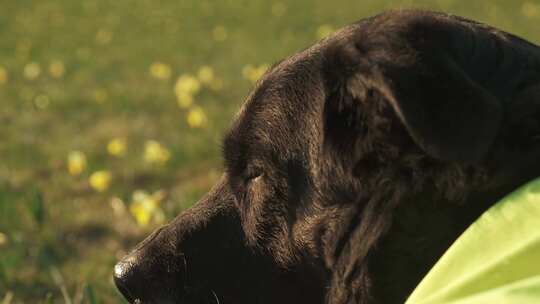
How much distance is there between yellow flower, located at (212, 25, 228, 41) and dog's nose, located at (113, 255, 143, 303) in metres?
9.63

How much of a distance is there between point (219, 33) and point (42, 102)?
5.13 metres

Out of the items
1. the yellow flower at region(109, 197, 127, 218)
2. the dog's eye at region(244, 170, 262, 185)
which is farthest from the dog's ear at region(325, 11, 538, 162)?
the yellow flower at region(109, 197, 127, 218)

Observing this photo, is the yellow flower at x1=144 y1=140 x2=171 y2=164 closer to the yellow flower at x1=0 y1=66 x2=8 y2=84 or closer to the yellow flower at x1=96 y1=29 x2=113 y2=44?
the yellow flower at x1=0 y1=66 x2=8 y2=84

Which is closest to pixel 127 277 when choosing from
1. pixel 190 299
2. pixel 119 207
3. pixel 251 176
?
pixel 190 299

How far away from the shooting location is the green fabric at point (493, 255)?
1.88 m

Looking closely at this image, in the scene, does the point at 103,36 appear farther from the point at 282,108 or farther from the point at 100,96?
the point at 282,108

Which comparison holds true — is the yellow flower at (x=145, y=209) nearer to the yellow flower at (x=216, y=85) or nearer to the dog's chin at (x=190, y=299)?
the dog's chin at (x=190, y=299)

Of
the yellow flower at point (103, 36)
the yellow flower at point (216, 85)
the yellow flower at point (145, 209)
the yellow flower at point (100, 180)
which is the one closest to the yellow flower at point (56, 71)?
the yellow flower at point (216, 85)

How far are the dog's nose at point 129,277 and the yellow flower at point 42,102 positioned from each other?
17.7 ft

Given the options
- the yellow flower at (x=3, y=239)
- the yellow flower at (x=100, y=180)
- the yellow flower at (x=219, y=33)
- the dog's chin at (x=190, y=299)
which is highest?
the dog's chin at (x=190, y=299)

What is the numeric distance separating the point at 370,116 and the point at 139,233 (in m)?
2.53

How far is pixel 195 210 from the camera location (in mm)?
2717

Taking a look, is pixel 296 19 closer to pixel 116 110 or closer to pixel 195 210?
pixel 116 110

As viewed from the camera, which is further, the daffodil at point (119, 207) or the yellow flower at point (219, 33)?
the yellow flower at point (219, 33)
